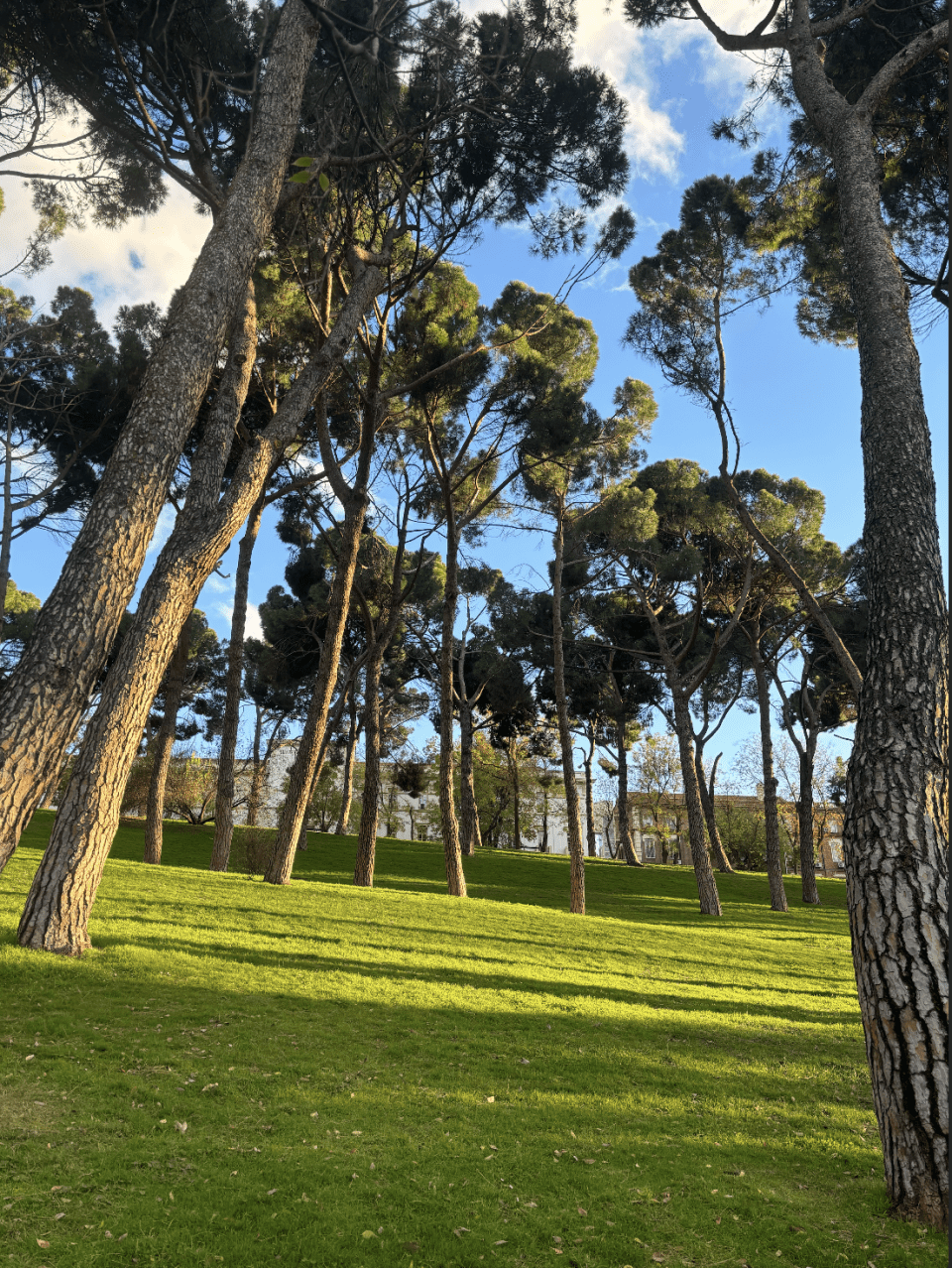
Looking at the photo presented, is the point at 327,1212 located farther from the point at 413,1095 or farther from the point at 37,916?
the point at 37,916

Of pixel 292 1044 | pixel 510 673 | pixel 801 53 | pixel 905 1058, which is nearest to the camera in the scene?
pixel 905 1058

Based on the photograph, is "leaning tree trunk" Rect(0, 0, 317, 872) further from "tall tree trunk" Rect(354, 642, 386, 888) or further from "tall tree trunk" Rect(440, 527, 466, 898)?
"tall tree trunk" Rect(354, 642, 386, 888)

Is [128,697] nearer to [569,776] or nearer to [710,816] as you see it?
[569,776]

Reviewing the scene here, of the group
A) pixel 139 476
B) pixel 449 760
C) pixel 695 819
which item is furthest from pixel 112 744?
pixel 695 819

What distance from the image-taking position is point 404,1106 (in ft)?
15.3

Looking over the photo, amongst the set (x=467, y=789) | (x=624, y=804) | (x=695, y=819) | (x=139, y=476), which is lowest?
(x=695, y=819)

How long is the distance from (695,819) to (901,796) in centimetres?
1346

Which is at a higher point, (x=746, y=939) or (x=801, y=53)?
(x=801, y=53)

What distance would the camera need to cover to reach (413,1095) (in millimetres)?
4859

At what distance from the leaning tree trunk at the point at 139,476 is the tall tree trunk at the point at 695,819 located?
1345 centimetres

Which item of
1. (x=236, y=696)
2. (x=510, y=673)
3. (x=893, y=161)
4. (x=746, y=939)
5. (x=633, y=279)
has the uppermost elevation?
(x=633, y=279)

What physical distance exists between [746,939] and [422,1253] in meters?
12.5

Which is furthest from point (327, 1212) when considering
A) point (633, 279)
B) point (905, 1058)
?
point (633, 279)

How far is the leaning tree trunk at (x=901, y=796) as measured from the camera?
377 centimetres
